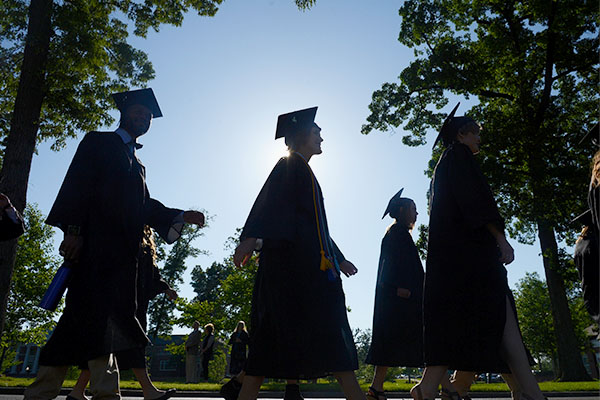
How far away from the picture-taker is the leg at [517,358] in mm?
3139

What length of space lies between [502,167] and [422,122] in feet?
14.7

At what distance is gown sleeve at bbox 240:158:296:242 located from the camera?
328cm

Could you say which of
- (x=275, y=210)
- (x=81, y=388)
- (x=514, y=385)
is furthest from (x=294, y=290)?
(x=81, y=388)

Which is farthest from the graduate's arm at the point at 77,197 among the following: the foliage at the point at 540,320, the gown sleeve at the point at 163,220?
the foliage at the point at 540,320

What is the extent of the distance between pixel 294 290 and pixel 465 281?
1254 mm

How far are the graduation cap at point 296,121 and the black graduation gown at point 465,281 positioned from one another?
1.22 meters

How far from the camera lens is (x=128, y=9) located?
1378 centimetres

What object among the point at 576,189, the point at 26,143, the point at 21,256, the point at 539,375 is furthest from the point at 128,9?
the point at 539,375

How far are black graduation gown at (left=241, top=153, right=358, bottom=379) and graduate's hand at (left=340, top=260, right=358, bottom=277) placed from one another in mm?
664

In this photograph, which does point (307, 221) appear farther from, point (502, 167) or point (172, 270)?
point (172, 270)

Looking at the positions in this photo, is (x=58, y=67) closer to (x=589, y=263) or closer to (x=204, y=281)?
(x=589, y=263)

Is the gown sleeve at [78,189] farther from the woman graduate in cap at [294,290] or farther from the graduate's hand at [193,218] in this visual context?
the woman graduate in cap at [294,290]

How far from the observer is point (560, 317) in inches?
642

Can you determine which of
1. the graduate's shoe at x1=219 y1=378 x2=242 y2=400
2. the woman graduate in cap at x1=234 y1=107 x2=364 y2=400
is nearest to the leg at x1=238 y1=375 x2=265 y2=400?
the woman graduate in cap at x1=234 y1=107 x2=364 y2=400
